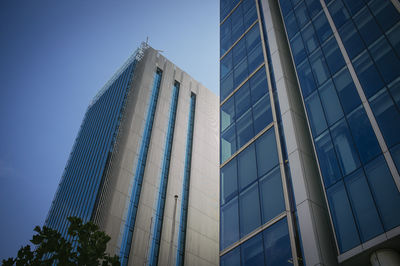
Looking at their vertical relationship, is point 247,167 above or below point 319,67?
below

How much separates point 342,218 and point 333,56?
529 inches

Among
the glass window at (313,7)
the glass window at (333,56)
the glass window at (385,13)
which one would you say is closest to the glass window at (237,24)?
the glass window at (313,7)

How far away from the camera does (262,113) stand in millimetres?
34875

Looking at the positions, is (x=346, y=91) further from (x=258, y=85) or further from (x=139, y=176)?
(x=139, y=176)

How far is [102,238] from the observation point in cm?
1652

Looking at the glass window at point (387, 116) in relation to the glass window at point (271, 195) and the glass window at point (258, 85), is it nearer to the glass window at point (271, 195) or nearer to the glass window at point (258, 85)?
the glass window at point (271, 195)

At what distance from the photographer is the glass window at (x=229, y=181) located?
33.1 metres

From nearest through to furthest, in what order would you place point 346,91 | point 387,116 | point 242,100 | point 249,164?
point 387,116
point 346,91
point 249,164
point 242,100

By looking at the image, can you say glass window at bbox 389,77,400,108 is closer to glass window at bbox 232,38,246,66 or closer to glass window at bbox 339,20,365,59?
glass window at bbox 339,20,365,59

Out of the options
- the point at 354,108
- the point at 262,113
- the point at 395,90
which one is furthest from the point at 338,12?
the point at 395,90

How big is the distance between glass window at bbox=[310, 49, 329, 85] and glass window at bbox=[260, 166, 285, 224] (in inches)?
314

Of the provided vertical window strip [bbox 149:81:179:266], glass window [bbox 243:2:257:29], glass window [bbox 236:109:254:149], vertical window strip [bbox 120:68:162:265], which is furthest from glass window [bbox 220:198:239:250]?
vertical window strip [bbox 149:81:179:266]

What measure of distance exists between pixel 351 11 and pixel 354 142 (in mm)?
12326

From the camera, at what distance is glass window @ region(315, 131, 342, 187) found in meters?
26.0
